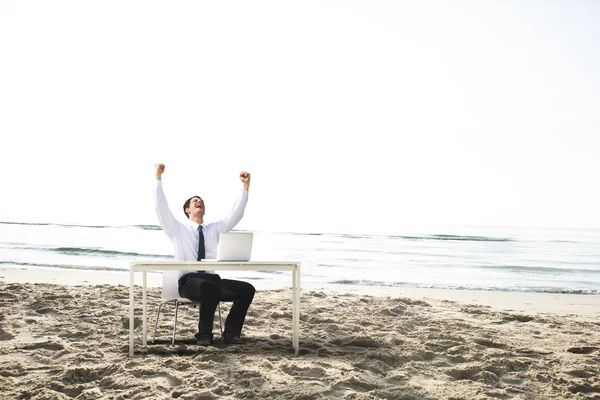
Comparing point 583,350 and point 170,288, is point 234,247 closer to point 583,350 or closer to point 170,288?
point 170,288

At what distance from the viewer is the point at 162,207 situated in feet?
14.3

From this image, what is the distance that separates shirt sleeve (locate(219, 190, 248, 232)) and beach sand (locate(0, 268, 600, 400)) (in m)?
0.95

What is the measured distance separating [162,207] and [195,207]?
312mm

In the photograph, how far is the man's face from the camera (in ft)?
15.0

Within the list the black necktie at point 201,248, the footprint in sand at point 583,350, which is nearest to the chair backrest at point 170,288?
the black necktie at point 201,248

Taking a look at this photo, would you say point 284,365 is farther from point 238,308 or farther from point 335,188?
point 335,188

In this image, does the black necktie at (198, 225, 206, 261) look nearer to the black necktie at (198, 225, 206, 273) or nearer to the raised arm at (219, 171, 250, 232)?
the black necktie at (198, 225, 206, 273)

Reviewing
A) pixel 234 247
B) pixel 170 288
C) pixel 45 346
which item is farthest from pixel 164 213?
pixel 45 346

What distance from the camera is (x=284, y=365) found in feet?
12.6

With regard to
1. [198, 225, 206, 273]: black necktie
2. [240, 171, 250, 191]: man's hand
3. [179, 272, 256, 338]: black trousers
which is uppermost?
[240, 171, 250, 191]: man's hand

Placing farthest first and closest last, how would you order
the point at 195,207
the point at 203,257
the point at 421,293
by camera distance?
the point at 421,293 → the point at 195,207 → the point at 203,257

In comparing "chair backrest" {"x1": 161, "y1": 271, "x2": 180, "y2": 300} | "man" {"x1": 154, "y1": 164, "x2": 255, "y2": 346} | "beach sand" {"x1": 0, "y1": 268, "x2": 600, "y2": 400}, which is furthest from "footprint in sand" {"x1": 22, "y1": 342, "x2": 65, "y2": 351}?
"man" {"x1": 154, "y1": 164, "x2": 255, "y2": 346}

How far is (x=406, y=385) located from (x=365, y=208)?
42.0 metres

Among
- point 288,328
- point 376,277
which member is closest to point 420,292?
point 376,277
